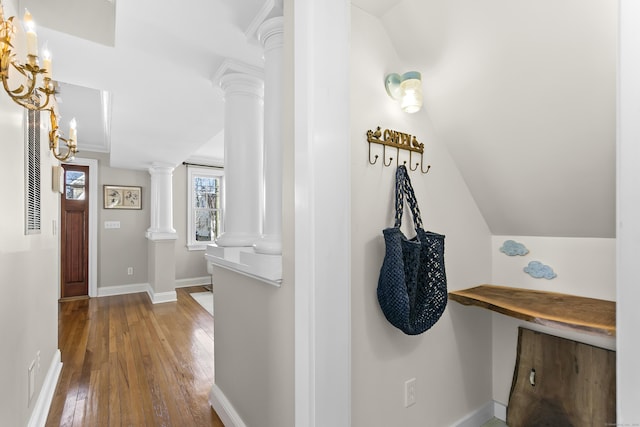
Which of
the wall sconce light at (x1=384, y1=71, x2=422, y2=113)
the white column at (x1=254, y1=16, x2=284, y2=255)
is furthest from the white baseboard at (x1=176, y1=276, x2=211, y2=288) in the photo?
the wall sconce light at (x1=384, y1=71, x2=422, y2=113)

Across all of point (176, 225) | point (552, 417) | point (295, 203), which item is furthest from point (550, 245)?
point (176, 225)

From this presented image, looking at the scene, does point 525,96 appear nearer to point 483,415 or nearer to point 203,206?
point 483,415

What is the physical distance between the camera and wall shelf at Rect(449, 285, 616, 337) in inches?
47.2

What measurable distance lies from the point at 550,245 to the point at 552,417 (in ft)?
2.78

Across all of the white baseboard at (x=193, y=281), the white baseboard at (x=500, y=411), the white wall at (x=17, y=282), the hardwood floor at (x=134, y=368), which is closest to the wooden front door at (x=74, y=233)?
the hardwood floor at (x=134, y=368)

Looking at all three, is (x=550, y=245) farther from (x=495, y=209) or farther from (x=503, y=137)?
(x=503, y=137)

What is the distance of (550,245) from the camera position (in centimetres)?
168

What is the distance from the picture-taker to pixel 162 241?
Answer: 190 inches

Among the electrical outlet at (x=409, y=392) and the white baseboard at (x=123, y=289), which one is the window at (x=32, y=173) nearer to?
the electrical outlet at (x=409, y=392)

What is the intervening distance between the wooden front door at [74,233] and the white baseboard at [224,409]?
4.23m

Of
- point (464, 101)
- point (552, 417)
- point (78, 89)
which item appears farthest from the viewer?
point (78, 89)

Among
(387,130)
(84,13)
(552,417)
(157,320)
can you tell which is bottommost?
(157,320)

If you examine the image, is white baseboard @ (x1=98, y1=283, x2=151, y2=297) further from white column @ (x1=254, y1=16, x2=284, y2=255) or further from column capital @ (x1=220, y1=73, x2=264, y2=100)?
white column @ (x1=254, y1=16, x2=284, y2=255)

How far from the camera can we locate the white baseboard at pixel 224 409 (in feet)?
5.67
